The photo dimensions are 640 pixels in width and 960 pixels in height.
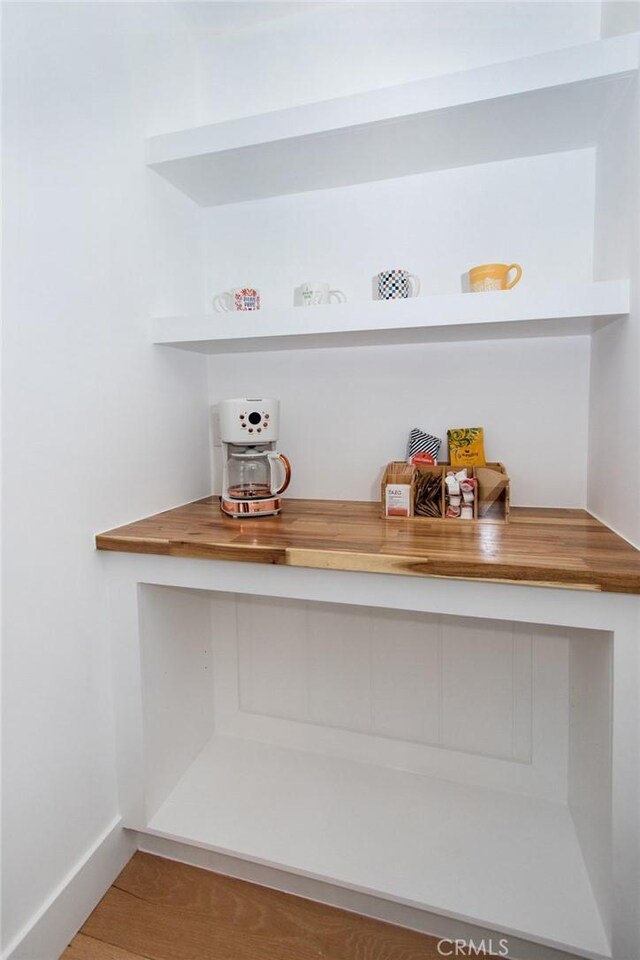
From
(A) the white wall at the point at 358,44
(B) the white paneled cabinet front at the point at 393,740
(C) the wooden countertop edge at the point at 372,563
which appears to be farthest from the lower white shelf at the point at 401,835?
(A) the white wall at the point at 358,44

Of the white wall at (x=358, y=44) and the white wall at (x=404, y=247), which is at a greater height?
the white wall at (x=358, y=44)

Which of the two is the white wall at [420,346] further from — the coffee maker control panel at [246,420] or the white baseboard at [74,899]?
the white baseboard at [74,899]

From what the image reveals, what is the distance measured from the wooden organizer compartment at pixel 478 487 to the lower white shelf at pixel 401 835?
0.76 m

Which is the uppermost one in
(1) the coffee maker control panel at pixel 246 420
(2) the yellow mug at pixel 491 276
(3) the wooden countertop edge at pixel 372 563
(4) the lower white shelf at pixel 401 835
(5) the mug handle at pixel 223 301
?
(5) the mug handle at pixel 223 301

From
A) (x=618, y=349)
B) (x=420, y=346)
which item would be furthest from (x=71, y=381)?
(x=618, y=349)

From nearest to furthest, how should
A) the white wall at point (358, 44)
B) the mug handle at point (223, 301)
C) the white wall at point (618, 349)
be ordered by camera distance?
the white wall at point (618, 349), the white wall at point (358, 44), the mug handle at point (223, 301)

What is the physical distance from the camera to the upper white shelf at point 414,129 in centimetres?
103

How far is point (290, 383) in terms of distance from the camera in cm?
151

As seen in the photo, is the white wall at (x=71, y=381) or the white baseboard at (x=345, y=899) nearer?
the white wall at (x=71, y=381)

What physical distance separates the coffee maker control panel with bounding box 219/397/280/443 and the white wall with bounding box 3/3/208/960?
20 cm

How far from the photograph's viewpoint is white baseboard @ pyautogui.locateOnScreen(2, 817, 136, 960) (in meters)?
0.95

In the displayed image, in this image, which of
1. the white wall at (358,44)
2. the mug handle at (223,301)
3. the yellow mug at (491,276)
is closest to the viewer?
the yellow mug at (491,276)

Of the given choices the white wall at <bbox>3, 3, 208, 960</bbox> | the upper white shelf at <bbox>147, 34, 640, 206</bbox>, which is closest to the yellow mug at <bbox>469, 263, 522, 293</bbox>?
the upper white shelf at <bbox>147, 34, 640, 206</bbox>

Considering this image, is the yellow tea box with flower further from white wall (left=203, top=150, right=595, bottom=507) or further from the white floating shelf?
the white floating shelf
